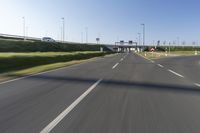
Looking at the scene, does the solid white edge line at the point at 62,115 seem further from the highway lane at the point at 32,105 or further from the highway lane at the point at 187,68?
the highway lane at the point at 187,68

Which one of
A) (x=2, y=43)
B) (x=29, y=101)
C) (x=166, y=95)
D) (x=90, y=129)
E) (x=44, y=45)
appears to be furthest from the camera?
(x=44, y=45)

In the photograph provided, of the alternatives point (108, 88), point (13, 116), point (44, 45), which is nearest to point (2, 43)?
point (44, 45)

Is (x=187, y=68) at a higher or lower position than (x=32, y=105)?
lower

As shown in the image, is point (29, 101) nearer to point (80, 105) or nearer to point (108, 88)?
point (80, 105)

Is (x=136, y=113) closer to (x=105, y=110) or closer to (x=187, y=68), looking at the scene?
(x=105, y=110)

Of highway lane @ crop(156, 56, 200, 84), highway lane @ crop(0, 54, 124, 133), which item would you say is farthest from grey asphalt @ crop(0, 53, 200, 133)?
highway lane @ crop(156, 56, 200, 84)

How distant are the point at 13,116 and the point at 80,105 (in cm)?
216

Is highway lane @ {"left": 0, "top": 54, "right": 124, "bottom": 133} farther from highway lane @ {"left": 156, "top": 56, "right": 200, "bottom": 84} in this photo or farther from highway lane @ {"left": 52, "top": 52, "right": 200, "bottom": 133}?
highway lane @ {"left": 156, "top": 56, "right": 200, "bottom": 84}

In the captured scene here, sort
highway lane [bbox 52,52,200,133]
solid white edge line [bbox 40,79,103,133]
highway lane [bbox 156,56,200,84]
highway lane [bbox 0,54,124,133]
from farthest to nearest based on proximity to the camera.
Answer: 1. highway lane [bbox 156,56,200,84]
2. highway lane [bbox 0,54,124,133]
3. highway lane [bbox 52,52,200,133]
4. solid white edge line [bbox 40,79,103,133]

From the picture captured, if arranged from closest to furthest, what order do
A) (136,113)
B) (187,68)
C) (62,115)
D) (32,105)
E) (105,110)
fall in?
(62,115), (136,113), (105,110), (32,105), (187,68)

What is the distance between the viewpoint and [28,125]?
7477mm

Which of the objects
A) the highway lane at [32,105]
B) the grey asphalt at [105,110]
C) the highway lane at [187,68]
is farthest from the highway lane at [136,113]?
the highway lane at [187,68]

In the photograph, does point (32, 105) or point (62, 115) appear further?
point (32, 105)

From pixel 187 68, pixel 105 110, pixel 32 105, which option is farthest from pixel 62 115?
pixel 187 68
